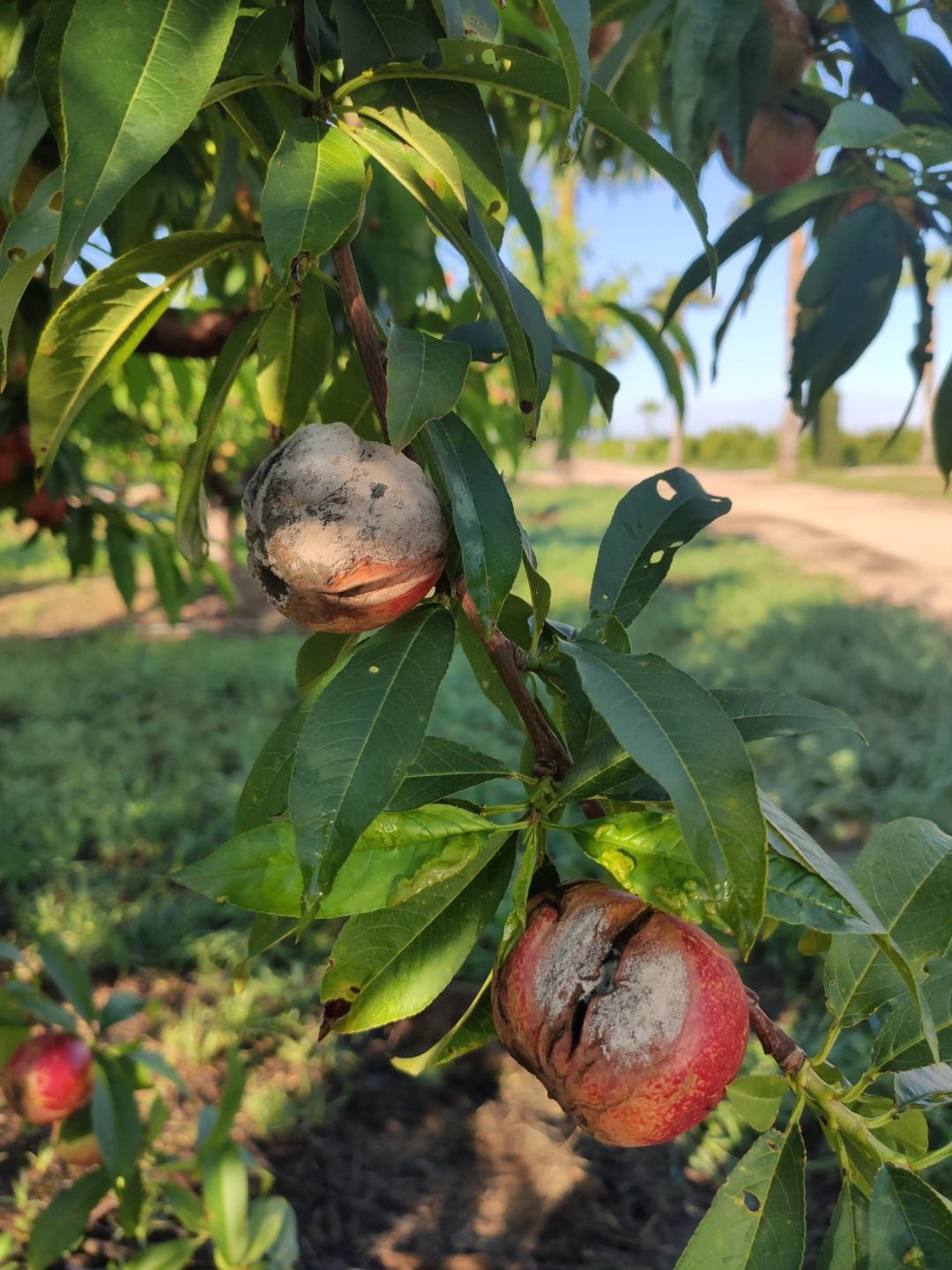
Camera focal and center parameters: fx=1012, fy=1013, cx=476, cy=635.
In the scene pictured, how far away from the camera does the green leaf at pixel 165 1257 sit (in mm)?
1303

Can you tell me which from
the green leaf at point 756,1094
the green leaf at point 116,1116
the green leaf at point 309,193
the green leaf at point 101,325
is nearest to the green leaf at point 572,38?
the green leaf at point 309,193

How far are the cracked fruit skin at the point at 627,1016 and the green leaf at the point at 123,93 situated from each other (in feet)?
1.21

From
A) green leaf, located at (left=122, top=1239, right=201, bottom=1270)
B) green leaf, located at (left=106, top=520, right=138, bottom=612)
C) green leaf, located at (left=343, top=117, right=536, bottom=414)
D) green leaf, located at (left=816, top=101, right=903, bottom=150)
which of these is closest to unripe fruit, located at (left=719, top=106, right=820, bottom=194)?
green leaf, located at (left=816, top=101, right=903, bottom=150)

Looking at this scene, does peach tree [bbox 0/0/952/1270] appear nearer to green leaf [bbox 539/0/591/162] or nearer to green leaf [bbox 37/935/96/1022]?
green leaf [bbox 539/0/591/162]

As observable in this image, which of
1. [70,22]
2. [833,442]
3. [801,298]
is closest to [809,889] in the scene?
[70,22]

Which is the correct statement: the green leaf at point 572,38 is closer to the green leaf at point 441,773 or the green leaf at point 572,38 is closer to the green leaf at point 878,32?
the green leaf at point 441,773

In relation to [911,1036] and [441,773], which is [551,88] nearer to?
[441,773]

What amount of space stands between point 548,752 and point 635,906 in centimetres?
9

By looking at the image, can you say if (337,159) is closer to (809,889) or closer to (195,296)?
(809,889)

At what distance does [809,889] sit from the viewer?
0.42m

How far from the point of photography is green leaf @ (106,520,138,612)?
5.86 ft

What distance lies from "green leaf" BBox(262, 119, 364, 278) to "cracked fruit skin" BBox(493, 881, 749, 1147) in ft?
1.08

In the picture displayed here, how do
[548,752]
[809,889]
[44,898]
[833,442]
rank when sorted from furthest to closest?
[833,442] → [44,898] → [548,752] → [809,889]

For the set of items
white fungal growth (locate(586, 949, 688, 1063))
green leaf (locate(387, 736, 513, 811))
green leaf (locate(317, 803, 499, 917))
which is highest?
green leaf (locate(387, 736, 513, 811))
